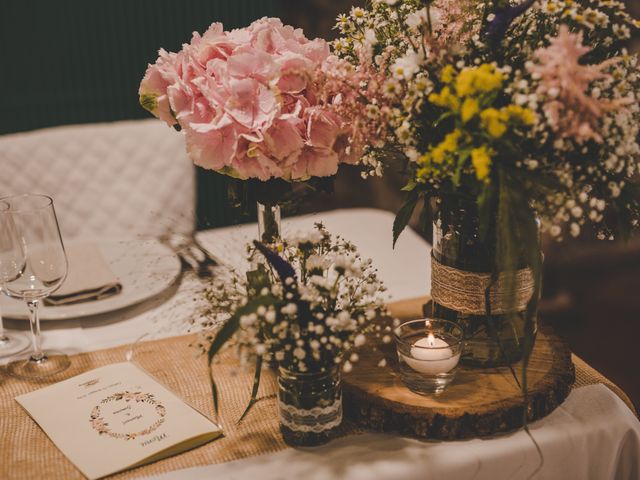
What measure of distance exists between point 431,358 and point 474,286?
5.3 inches

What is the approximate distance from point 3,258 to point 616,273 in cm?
325

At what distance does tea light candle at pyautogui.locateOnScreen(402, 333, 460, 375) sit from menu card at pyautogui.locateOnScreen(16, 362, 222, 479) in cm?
31

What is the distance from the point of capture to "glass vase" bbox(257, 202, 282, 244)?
129 cm

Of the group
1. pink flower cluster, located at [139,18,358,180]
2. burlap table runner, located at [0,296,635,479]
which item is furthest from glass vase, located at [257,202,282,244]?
burlap table runner, located at [0,296,635,479]

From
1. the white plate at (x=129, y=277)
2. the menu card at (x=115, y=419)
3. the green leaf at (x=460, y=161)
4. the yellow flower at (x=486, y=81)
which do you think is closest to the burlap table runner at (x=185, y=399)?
the menu card at (x=115, y=419)

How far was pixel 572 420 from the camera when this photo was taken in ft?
3.76

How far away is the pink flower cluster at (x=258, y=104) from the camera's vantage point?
1.13 metres

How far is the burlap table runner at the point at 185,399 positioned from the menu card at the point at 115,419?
0.02 metres

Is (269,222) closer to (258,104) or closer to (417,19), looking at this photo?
(258,104)

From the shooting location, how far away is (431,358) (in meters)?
1.11

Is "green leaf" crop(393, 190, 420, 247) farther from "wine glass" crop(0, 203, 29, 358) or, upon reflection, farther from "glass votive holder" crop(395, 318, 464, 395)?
"wine glass" crop(0, 203, 29, 358)

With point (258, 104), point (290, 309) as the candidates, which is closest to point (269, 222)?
point (258, 104)

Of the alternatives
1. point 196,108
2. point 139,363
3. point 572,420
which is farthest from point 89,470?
point 572,420

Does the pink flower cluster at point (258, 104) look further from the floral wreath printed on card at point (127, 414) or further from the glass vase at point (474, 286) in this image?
the floral wreath printed on card at point (127, 414)
